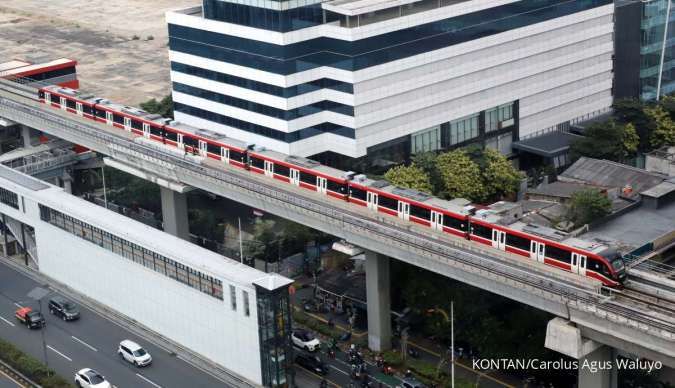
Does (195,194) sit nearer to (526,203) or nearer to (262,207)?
(262,207)

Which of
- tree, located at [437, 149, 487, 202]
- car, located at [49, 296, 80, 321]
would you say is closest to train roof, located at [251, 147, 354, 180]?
tree, located at [437, 149, 487, 202]

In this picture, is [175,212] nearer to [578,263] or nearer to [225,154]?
[225,154]

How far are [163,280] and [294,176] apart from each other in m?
14.8

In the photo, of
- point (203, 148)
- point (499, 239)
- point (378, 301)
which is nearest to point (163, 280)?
point (378, 301)

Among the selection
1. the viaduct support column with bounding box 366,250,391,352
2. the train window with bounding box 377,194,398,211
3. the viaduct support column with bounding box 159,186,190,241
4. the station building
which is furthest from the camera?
the viaduct support column with bounding box 159,186,190,241

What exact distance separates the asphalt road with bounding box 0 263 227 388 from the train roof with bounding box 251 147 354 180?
19.5 meters

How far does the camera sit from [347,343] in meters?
82.2

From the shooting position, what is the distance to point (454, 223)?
75.7 meters

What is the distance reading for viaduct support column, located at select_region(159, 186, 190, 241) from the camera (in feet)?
327

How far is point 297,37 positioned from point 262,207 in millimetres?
17172

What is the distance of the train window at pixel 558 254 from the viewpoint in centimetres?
A: 6800

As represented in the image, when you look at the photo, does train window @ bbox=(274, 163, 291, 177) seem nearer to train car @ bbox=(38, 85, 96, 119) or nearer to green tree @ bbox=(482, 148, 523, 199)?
green tree @ bbox=(482, 148, 523, 199)

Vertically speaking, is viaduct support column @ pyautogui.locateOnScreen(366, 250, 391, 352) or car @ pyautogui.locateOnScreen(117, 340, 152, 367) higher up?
viaduct support column @ pyautogui.locateOnScreen(366, 250, 391, 352)

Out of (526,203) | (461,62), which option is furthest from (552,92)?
(526,203)
